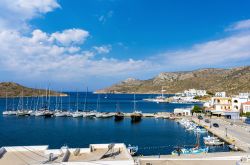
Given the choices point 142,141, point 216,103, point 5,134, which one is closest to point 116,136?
point 142,141

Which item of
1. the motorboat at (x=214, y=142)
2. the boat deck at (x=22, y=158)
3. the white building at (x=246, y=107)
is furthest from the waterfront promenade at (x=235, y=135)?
the boat deck at (x=22, y=158)

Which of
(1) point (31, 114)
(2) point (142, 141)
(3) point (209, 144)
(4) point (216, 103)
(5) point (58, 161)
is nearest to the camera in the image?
(5) point (58, 161)

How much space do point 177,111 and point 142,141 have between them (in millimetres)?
43725

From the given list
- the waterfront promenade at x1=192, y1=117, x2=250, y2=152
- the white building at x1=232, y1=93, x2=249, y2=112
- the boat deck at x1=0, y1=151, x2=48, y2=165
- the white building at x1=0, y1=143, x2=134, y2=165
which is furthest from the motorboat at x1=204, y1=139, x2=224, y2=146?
the white building at x1=232, y1=93, x2=249, y2=112

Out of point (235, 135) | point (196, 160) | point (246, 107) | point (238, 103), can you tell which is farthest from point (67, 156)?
point (238, 103)

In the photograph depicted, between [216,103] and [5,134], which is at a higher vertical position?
[216,103]

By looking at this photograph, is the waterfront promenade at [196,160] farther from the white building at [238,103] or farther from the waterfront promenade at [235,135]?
the white building at [238,103]

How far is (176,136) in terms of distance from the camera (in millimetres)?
63438

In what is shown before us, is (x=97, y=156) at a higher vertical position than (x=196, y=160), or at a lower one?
higher

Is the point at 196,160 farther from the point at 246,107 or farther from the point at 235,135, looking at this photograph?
the point at 246,107

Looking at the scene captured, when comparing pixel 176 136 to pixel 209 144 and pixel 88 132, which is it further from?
pixel 88 132

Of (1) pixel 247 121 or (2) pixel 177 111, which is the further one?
(2) pixel 177 111

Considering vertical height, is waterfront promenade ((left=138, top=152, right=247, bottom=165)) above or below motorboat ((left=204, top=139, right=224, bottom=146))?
above

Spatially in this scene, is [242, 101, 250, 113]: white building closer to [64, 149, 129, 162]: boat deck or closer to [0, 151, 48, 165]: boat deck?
[64, 149, 129, 162]: boat deck
